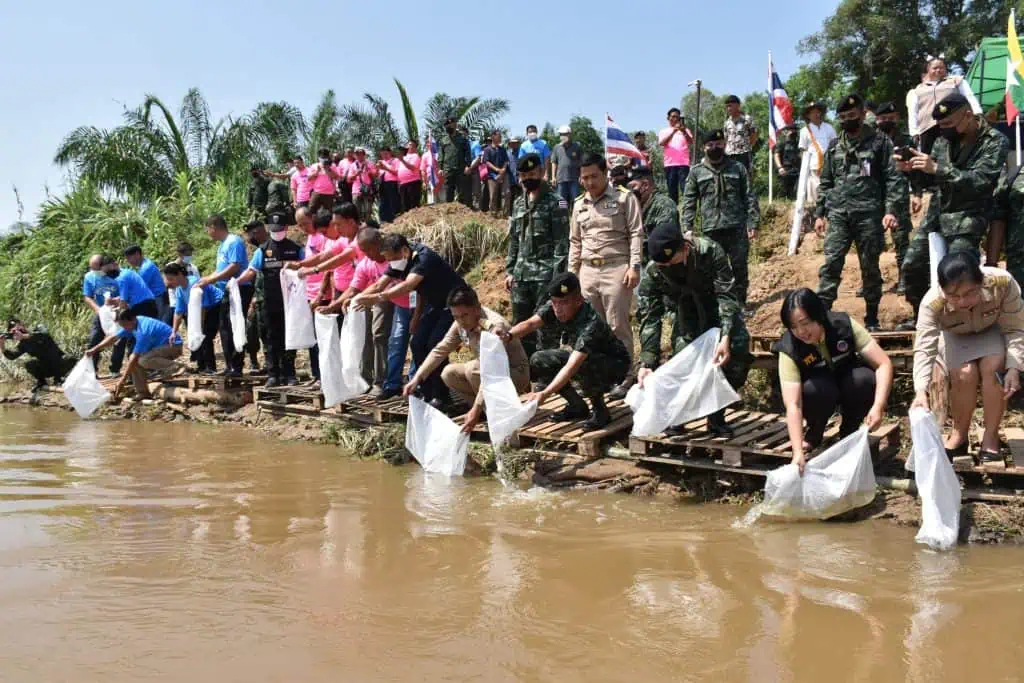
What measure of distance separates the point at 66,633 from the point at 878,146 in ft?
19.2

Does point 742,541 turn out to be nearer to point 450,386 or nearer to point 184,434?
point 450,386

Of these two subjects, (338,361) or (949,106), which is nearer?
(949,106)

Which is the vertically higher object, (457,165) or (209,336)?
(457,165)

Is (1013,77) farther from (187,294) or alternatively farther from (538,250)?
(187,294)

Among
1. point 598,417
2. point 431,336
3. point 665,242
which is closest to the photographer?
point 665,242

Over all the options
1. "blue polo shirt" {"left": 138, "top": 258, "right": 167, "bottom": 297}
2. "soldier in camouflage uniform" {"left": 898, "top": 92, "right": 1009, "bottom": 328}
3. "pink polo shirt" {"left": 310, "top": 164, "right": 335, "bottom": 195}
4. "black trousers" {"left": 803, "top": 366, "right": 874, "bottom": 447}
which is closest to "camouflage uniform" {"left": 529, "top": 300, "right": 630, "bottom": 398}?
"black trousers" {"left": 803, "top": 366, "right": 874, "bottom": 447}

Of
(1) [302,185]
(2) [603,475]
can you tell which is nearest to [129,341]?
(1) [302,185]

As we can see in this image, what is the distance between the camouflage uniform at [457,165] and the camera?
44.5 ft

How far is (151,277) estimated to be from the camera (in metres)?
9.84

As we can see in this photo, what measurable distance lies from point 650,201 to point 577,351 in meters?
1.91

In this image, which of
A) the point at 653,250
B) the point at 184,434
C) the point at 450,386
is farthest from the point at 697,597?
the point at 184,434

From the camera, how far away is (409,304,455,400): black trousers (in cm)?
655

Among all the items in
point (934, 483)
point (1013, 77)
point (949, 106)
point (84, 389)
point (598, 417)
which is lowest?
point (934, 483)

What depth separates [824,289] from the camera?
6340 mm
